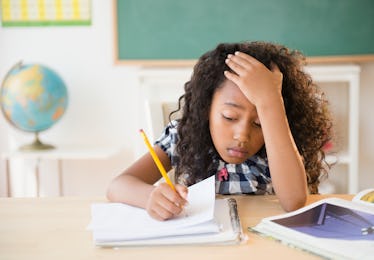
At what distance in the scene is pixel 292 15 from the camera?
8.83ft

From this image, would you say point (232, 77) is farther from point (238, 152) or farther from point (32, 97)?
point (32, 97)

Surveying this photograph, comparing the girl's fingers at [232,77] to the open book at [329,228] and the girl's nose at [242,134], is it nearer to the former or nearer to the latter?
the girl's nose at [242,134]

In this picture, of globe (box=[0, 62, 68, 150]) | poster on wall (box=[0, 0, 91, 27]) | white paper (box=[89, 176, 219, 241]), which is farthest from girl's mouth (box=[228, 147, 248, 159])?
poster on wall (box=[0, 0, 91, 27])

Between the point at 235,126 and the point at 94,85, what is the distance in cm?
188

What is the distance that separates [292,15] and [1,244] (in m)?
2.20

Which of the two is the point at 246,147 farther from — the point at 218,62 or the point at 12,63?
the point at 12,63

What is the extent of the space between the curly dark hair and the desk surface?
0.22 metres

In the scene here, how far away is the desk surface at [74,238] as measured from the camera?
774 millimetres

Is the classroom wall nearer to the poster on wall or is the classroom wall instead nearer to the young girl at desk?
the poster on wall

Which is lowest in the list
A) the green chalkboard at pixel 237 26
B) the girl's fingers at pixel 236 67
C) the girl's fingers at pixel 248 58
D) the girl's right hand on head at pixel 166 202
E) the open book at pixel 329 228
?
the open book at pixel 329 228

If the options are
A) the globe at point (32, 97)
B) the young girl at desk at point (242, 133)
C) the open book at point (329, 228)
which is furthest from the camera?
the globe at point (32, 97)


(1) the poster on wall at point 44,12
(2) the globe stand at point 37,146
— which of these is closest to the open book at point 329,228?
→ (2) the globe stand at point 37,146

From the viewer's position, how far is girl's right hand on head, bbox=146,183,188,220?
34.9 inches

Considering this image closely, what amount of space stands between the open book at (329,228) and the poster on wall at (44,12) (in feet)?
7.01
